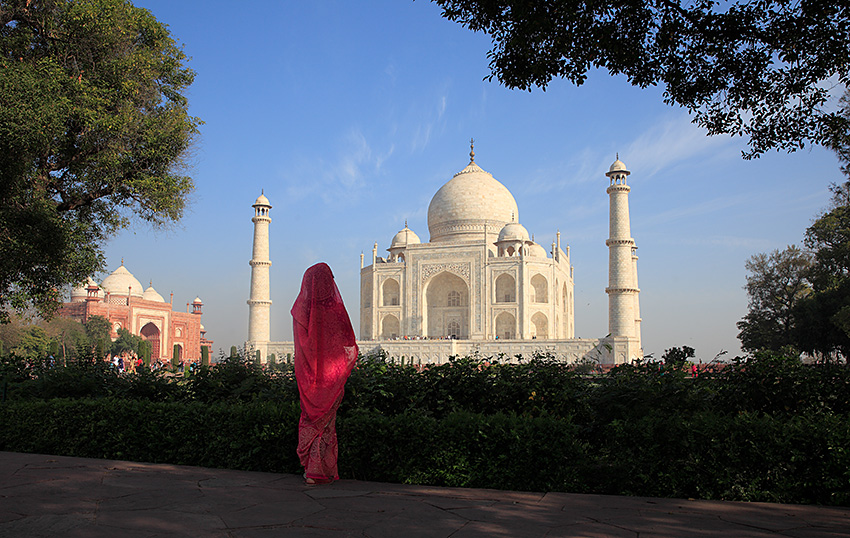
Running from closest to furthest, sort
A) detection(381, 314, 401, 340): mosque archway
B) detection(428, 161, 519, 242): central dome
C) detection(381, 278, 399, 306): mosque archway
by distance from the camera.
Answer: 1. detection(381, 314, 401, 340): mosque archway
2. detection(381, 278, 399, 306): mosque archway
3. detection(428, 161, 519, 242): central dome

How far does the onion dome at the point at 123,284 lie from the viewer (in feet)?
131

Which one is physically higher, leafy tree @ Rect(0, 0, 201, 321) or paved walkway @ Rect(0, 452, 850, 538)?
leafy tree @ Rect(0, 0, 201, 321)

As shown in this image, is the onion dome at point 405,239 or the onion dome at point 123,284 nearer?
the onion dome at point 405,239

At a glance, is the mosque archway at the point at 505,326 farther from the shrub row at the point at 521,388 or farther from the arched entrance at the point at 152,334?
the shrub row at the point at 521,388

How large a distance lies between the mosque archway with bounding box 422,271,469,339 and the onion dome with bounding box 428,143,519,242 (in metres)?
Answer: 2.82

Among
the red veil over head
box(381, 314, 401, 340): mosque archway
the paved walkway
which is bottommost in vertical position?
the paved walkway

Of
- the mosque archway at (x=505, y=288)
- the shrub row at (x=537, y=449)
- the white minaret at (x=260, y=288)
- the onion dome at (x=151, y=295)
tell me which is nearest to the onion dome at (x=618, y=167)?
the mosque archway at (x=505, y=288)

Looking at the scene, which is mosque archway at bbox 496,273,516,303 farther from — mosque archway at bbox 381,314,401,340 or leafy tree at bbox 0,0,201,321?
leafy tree at bbox 0,0,201,321

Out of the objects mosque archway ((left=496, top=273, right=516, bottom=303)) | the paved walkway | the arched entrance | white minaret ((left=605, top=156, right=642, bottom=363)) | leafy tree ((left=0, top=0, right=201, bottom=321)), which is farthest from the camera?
the arched entrance

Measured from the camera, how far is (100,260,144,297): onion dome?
39.9 m

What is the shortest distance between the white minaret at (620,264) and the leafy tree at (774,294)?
4.14 m

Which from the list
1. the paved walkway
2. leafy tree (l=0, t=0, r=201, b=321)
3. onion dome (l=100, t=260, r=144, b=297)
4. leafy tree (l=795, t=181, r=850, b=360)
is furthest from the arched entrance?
the paved walkway

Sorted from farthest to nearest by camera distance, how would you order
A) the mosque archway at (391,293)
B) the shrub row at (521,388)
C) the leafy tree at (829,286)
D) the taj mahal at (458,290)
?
the mosque archway at (391,293)
the taj mahal at (458,290)
the leafy tree at (829,286)
the shrub row at (521,388)

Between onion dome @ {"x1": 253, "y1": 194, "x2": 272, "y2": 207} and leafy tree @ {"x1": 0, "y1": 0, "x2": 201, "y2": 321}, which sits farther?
onion dome @ {"x1": 253, "y1": 194, "x2": 272, "y2": 207}
